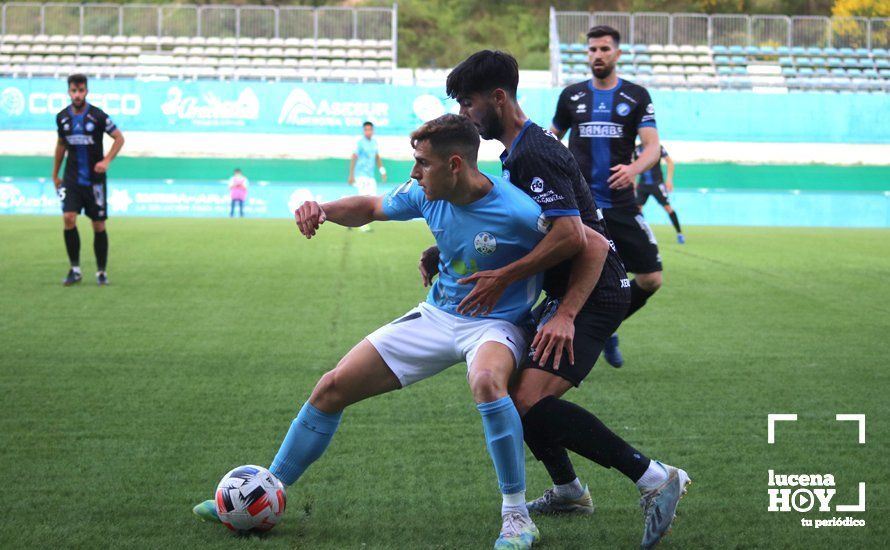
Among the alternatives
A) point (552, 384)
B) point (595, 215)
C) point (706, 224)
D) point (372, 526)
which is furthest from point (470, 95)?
point (706, 224)

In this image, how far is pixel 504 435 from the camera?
3.80 m

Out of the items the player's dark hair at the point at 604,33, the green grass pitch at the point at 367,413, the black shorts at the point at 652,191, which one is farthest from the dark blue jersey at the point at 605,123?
→ the black shorts at the point at 652,191

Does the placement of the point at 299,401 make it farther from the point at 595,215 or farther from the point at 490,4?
the point at 490,4

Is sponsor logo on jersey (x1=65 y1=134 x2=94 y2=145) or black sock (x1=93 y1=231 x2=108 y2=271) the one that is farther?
sponsor logo on jersey (x1=65 y1=134 x2=94 y2=145)

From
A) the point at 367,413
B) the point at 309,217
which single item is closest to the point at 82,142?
the point at 367,413

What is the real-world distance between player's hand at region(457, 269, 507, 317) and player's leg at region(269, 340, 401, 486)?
0.39 meters

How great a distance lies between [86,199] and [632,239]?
22.5 feet

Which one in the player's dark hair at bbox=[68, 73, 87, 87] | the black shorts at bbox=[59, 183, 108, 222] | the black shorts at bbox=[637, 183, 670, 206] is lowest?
the black shorts at bbox=[637, 183, 670, 206]

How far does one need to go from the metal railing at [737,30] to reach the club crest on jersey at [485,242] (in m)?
29.8

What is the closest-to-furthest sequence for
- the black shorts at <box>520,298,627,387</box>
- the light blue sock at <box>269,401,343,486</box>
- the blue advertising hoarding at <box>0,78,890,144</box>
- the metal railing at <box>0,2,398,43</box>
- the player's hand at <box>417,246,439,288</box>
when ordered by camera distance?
the black shorts at <box>520,298,627,387</box>
the light blue sock at <box>269,401,343,486</box>
the player's hand at <box>417,246,439,288</box>
the blue advertising hoarding at <box>0,78,890,144</box>
the metal railing at <box>0,2,398,43</box>

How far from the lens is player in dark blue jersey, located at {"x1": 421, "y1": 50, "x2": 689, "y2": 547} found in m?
3.84

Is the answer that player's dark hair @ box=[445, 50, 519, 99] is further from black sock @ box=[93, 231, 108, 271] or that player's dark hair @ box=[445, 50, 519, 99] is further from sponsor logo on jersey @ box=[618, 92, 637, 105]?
black sock @ box=[93, 231, 108, 271]

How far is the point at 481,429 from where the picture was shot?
5504mm

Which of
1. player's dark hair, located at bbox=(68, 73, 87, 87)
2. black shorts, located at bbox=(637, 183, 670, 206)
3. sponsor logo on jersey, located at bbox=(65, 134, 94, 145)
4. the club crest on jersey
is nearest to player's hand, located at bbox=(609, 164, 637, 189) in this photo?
the club crest on jersey
